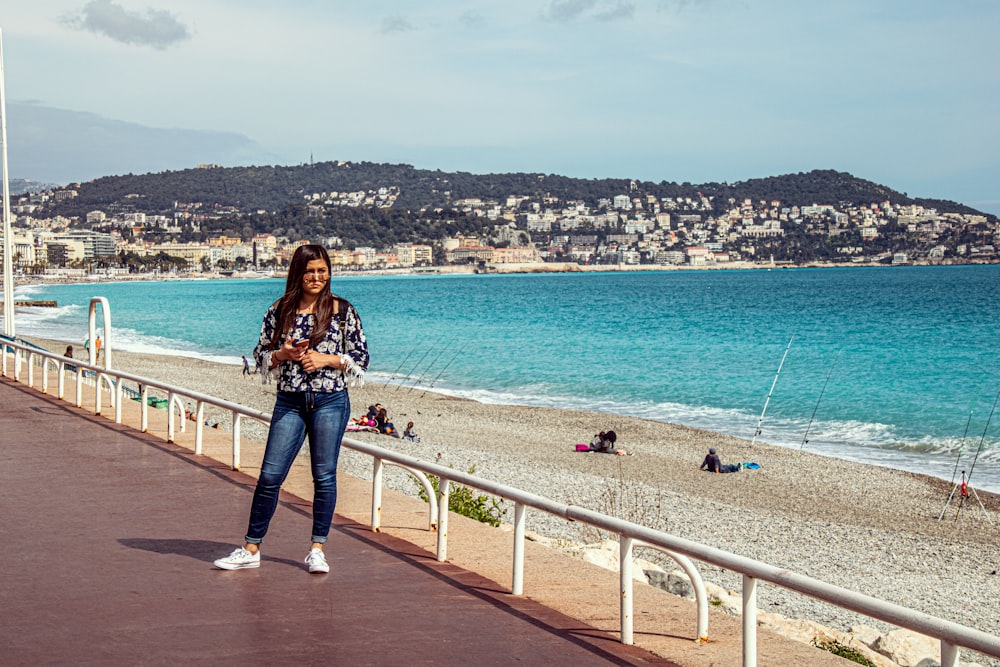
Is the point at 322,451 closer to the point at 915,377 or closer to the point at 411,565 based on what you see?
the point at 411,565

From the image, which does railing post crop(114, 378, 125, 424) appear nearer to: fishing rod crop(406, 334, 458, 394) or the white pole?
the white pole

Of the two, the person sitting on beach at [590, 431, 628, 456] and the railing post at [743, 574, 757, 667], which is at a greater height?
the railing post at [743, 574, 757, 667]

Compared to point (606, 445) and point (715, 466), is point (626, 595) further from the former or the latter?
point (606, 445)

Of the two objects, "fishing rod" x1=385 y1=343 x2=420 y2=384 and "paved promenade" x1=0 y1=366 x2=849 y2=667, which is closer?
"paved promenade" x1=0 y1=366 x2=849 y2=667

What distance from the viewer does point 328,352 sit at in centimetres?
536

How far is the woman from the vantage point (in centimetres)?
534

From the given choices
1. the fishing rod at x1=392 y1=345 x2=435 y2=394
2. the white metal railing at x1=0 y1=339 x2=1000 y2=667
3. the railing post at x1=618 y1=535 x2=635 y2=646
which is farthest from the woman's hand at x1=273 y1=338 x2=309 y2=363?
the fishing rod at x1=392 y1=345 x2=435 y2=394

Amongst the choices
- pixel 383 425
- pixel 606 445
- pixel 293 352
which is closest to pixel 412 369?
pixel 383 425

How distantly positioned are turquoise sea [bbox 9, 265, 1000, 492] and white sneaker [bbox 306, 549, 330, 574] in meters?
15.7

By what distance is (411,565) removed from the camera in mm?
5684

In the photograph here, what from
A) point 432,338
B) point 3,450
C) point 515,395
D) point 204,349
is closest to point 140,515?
point 3,450

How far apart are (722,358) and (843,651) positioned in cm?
4051

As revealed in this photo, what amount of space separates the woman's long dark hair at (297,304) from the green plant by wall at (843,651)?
3.26 m

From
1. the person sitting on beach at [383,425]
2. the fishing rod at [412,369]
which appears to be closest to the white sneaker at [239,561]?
the person sitting on beach at [383,425]
